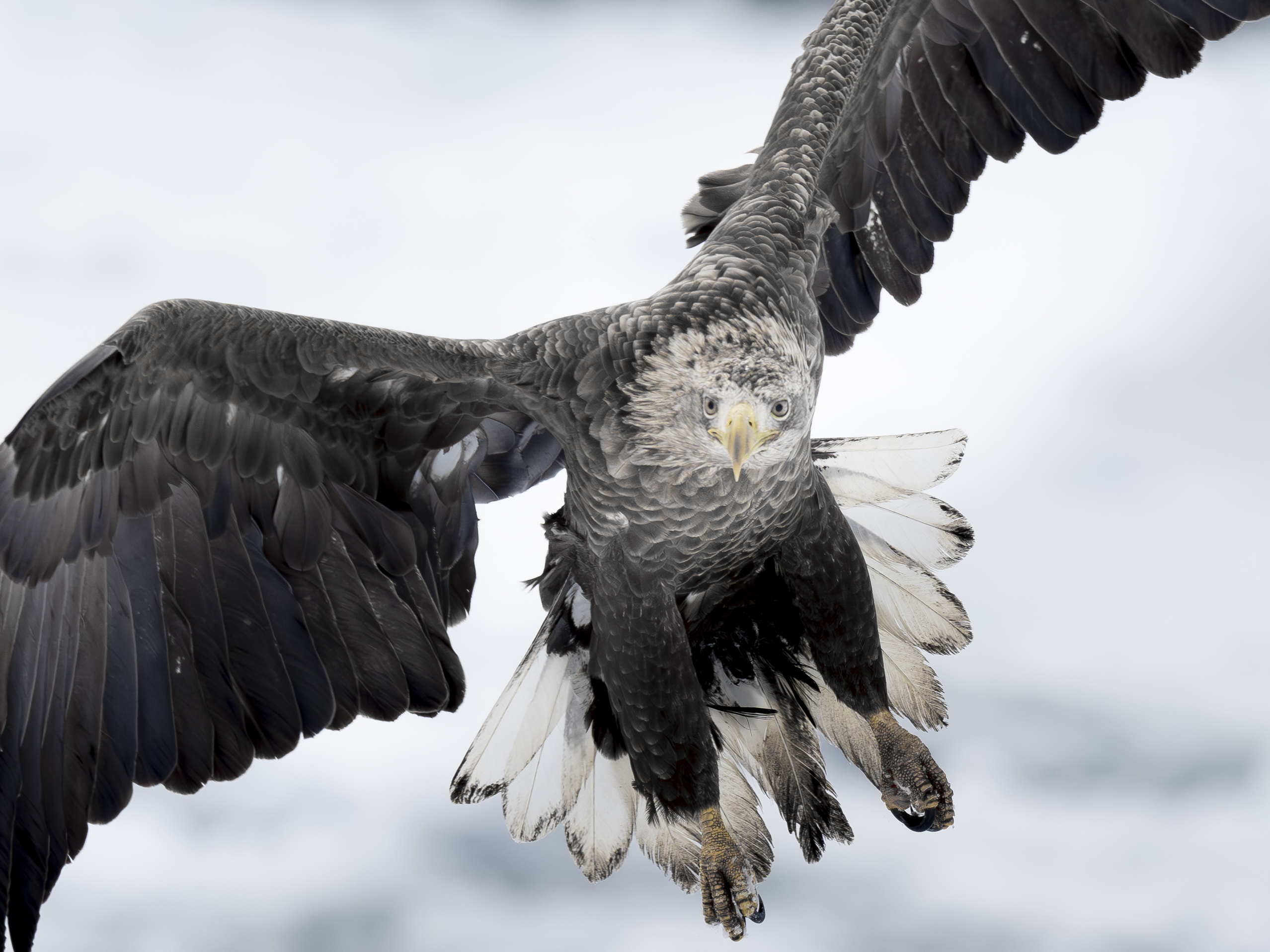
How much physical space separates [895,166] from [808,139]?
427mm

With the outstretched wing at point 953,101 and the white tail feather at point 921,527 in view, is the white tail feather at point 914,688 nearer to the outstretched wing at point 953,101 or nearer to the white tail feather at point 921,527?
the white tail feather at point 921,527

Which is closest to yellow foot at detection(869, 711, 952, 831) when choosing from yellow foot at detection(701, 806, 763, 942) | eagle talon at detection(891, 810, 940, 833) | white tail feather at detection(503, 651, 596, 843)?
eagle talon at detection(891, 810, 940, 833)

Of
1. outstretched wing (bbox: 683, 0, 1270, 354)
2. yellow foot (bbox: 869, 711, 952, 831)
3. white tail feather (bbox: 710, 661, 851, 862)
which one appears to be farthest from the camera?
white tail feather (bbox: 710, 661, 851, 862)

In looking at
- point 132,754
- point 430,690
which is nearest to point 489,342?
point 430,690

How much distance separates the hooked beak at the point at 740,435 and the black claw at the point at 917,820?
1296 millimetres

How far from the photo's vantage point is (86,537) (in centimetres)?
342

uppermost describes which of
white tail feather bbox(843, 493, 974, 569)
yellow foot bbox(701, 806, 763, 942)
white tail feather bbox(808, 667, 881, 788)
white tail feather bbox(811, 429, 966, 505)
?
white tail feather bbox(811, 429, 966, 505)

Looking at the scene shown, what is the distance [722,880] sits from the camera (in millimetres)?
3498

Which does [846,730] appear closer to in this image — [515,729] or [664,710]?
[664,710]

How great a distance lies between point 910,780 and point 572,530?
1.24 metres

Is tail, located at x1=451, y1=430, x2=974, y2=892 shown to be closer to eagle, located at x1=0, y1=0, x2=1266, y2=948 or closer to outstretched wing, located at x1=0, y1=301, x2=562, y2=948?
eagle, located at x1=0, y1=0, x2=1266, y2=948

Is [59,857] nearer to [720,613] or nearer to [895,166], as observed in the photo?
[720,613]

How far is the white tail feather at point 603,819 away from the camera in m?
3.83

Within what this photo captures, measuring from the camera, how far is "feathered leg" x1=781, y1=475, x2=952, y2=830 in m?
3.56
